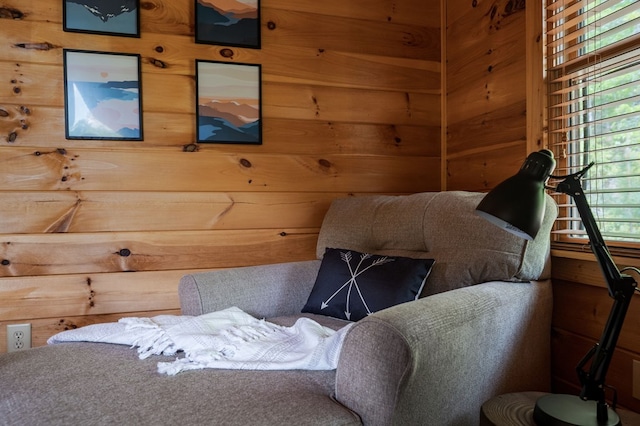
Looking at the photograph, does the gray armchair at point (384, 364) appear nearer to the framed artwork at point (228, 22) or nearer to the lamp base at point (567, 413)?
the lamp base at point (567, 413)

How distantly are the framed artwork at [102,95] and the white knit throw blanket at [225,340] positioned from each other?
2.87ft

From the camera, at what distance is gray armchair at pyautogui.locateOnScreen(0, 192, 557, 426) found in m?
0.96

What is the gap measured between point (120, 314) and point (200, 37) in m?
1.22

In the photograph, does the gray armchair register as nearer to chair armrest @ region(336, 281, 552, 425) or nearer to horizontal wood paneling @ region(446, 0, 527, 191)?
chair armrest @ region(336, 281, 552, 425)

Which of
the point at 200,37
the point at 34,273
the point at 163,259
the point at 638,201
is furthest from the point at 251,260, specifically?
the point at 638,201

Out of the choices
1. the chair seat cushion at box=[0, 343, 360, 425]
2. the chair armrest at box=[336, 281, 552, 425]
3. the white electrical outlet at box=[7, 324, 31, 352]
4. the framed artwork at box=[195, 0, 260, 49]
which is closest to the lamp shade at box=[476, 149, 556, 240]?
the chair armrest at box=[336, 281, 552, 425]

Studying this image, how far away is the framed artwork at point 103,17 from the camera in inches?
76.0

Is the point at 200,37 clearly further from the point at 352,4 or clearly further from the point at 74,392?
the point at 74,392

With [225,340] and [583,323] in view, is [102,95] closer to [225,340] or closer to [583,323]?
[225,340]

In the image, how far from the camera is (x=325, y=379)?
1.16 m

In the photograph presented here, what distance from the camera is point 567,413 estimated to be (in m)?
1.02

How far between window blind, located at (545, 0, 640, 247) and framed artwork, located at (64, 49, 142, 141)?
5.24 feet

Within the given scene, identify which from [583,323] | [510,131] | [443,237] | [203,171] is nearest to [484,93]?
[510,131]

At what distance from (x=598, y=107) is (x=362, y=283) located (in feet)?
3.03
